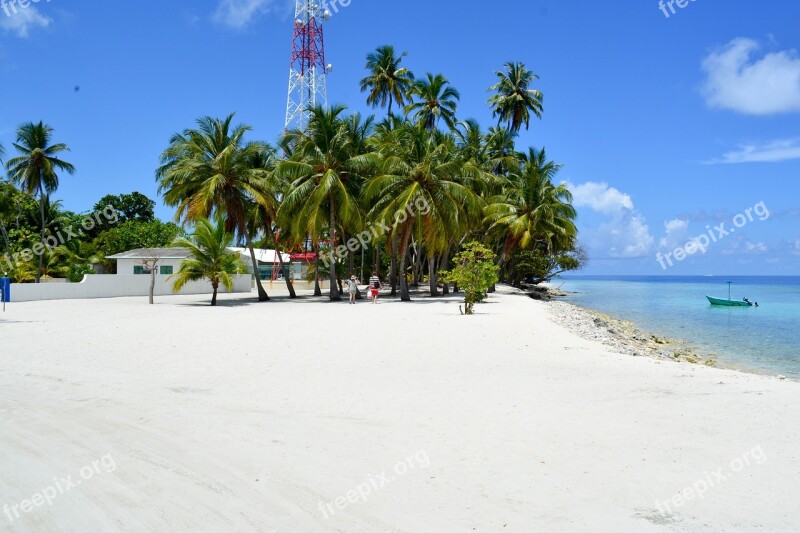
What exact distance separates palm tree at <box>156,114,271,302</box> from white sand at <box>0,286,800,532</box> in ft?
60.7

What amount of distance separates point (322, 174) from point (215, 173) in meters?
5.37

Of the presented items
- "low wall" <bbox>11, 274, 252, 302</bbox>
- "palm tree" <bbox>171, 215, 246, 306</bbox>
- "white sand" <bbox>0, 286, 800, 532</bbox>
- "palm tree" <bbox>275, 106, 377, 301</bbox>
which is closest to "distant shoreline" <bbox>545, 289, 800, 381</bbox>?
"white sand" <bbox>0, 286, 800, 532</bbox>

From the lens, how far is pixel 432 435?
6266 mm

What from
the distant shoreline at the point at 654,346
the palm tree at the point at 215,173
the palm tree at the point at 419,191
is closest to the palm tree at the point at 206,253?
the palm tree at the point at 215,173

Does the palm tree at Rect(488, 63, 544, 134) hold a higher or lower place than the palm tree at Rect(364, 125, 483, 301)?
higher

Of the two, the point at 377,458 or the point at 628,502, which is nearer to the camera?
the point at 628,502

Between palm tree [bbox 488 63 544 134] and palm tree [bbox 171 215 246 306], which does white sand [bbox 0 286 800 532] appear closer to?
palm tree [bbox 171 215 246 306]

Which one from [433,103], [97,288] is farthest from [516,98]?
[97,288]

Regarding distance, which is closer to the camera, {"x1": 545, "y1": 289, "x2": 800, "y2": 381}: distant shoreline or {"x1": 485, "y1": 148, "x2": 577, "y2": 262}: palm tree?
{"x1": 545, "y1": 289, "x2": 800, "y2": 381}: distant shoreline

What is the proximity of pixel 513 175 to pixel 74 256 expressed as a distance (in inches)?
1357

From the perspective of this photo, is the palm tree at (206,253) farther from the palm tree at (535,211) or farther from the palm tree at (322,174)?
the palm tree at (535,211)

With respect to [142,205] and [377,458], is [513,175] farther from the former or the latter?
[377,458]

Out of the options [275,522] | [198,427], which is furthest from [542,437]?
[198,427]

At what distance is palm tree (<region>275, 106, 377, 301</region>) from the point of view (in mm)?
28500
